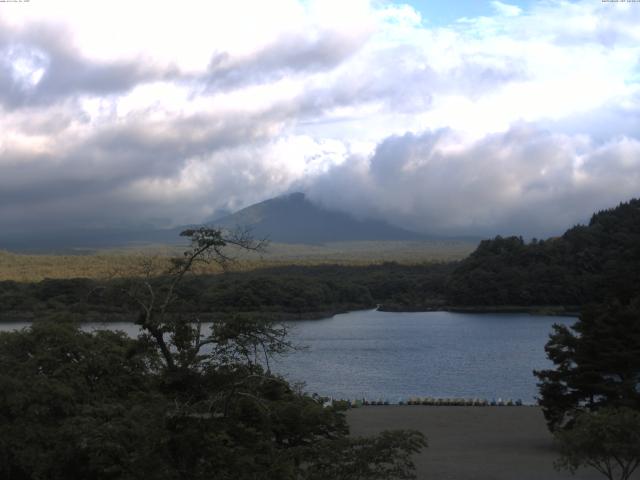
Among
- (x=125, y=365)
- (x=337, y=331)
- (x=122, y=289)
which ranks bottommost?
(x=337, y=331)

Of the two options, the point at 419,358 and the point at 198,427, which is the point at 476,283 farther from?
the point at 198,427

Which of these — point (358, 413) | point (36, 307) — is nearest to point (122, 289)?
point (358, 413)

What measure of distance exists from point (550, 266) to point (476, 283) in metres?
8.35

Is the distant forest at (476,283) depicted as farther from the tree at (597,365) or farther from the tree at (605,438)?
the tree at (605,438)

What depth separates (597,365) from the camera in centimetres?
1898

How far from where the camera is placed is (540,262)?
305 feet

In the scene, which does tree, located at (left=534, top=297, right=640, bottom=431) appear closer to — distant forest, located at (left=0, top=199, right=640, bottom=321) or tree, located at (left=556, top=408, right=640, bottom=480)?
tree, located at (left=556, top=408, right=640, bottom=480)

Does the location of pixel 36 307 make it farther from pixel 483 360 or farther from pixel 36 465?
pixel 36 465

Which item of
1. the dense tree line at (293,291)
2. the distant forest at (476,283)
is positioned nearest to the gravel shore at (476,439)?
the dense tree line at (293,291)

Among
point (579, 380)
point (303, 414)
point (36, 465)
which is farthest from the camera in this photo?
point (579, 380)

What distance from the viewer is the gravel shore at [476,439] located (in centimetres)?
1642

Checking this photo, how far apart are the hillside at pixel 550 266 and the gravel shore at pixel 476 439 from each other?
197 ft

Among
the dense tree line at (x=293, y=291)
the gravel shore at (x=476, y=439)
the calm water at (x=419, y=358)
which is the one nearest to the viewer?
the gravel shore at (x=476, y=439)

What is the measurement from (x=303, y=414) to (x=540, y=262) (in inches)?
3359
